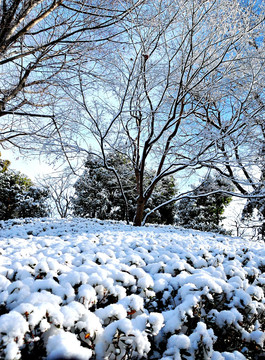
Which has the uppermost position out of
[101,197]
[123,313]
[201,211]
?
[101,197]

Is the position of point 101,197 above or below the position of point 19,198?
above

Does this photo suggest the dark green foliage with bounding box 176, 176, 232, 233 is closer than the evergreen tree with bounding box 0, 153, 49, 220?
No

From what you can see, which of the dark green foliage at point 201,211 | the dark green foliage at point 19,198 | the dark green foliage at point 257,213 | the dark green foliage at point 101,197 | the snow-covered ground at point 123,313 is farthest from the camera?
the dark green foliage at point 201,211

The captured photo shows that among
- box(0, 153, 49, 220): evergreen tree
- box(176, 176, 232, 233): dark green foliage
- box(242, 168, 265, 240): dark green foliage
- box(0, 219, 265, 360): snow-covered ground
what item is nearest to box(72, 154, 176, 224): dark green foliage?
box(176, 176, 232, 233): dark green foliage

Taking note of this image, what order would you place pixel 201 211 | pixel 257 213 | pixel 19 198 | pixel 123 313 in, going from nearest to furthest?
1. pixel 123 313
2. pixel 257 213
3. pixel 19 198
4. pixel 201 211

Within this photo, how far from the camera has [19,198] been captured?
45.7 ft

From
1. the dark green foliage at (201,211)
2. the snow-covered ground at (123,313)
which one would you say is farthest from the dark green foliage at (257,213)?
the snow-covered ground at (123,313)

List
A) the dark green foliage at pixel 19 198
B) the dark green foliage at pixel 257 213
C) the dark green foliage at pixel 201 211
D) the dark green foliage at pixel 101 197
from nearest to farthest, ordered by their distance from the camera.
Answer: the dark green foliage at pixel 257 213 < the dark green foliage at pixel 19 198 < the dark green foliage at pixel 101 197 < the dark green foliage at pixel 201 211

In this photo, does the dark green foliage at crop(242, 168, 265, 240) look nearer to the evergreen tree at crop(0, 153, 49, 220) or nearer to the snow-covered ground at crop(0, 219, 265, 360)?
the snow-covered ground at crop(0, 219, 265, 360)

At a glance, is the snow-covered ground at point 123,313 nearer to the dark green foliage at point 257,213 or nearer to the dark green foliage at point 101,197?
the dark green foliage at point 257,213

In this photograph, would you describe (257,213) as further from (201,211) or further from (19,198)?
(19,198)

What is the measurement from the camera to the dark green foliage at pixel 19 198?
1372 cm

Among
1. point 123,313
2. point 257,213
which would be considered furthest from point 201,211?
point 123,313

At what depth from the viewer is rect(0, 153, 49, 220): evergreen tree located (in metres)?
13.7
